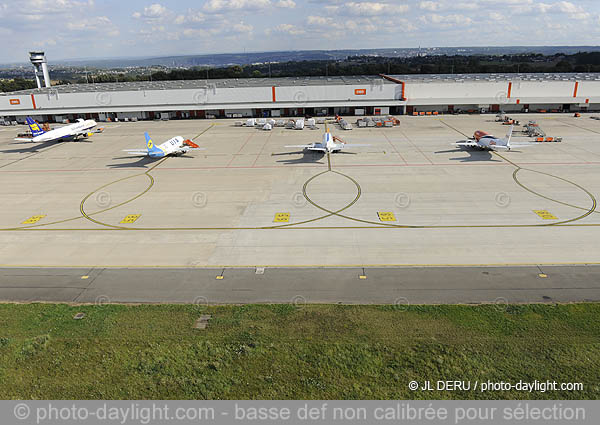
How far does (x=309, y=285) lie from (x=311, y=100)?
3110 inches

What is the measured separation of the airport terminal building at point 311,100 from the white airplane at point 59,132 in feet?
70.2

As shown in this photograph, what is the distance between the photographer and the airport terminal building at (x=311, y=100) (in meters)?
95.4

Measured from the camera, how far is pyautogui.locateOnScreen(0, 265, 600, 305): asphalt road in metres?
25.9

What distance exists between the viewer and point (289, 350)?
69.3ft

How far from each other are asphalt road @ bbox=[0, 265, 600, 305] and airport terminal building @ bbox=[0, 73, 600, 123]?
74.8 m

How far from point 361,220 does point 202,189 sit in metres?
21.3

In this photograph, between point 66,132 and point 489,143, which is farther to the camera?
point 66,132

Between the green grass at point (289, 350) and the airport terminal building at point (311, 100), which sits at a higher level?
the airport terminal building at point (311, 100)

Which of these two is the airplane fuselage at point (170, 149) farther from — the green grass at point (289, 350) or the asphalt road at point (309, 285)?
the green grass at point (289, 350)

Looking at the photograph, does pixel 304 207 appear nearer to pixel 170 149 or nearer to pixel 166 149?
pixel 166 149

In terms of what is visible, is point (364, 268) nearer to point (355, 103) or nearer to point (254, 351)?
Answer: point (254, 351)

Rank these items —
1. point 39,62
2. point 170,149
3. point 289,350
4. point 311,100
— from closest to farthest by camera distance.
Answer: point 289,350, point 170,149, point 311,100, point 39,62

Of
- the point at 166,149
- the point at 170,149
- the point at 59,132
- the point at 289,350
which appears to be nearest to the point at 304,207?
the point at 289,350

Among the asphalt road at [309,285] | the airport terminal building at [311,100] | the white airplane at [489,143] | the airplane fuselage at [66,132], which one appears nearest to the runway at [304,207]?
the asphalt road at [309,285]
